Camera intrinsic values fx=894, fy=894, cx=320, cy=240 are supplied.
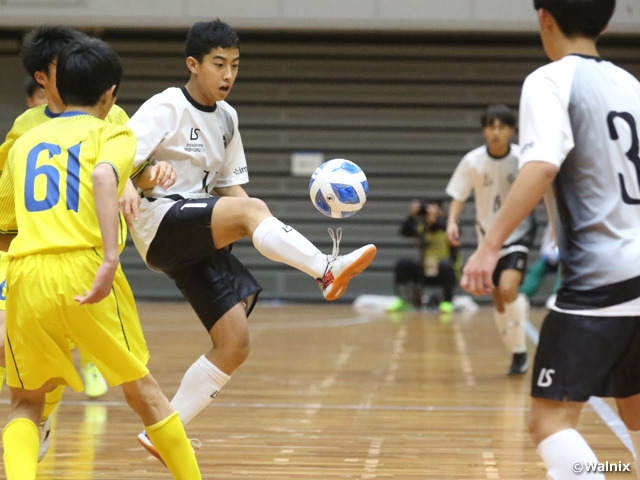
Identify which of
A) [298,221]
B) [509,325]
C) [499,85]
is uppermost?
[499,85]

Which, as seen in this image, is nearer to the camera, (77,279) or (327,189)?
(77,279)

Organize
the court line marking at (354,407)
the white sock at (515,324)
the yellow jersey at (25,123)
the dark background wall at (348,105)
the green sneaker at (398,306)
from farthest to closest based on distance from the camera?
the dark background wall at (348,105), the green sneaker at (398,306), the white sock at (515,324), the court line marking at (354,407), the yellow jersey at (25,123)

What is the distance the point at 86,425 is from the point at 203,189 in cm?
165

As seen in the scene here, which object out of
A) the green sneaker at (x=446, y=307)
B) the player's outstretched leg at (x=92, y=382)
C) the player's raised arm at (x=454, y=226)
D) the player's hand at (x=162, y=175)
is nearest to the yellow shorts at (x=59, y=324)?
the player's hand at (x=162, y=175)

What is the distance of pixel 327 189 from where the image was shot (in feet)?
11.2

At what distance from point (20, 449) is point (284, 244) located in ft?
3.50

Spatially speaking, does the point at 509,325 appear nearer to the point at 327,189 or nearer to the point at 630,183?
the point at 327,189

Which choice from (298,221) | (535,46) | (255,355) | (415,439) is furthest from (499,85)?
(415,439)

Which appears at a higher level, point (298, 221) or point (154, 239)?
point (154, 239)

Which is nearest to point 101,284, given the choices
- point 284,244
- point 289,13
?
point 284,244

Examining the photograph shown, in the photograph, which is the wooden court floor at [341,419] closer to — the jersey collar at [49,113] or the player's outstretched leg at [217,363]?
the player's outstretched leg at [217,363]

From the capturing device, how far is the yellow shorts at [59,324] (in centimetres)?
258

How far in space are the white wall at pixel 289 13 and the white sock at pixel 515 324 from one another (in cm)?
647

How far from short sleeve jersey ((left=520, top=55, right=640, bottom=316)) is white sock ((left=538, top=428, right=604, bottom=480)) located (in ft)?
1.04
